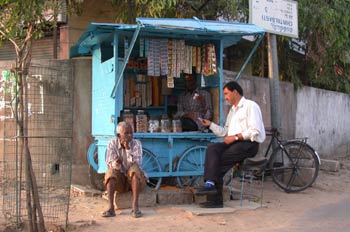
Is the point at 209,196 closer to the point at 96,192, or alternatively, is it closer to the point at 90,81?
the point at 96,192

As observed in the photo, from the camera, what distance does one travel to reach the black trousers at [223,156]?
638cm

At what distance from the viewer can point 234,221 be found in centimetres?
597

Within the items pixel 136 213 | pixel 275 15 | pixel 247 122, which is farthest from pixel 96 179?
pixel 275 15

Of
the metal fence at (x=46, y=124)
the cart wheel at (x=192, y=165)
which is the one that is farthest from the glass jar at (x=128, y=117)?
the cart wheel at (x=192, y=165)

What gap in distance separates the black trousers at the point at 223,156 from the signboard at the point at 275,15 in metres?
2.34

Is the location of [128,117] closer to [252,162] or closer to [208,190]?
[208,190]

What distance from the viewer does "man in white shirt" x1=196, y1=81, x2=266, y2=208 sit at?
634 cm

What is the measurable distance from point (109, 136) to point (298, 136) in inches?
212

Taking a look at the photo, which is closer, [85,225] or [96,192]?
[85,225]

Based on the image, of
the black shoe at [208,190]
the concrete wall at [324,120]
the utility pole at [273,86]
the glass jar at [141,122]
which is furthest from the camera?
the concrete wall at [324,120]

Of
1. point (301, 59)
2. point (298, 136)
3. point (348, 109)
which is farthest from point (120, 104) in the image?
point (348, 109)

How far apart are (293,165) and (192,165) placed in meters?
1.85

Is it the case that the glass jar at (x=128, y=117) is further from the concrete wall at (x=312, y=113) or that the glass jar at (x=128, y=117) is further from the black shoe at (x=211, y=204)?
the concrete wall at (x=312, y=113)

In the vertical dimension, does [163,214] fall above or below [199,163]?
below
